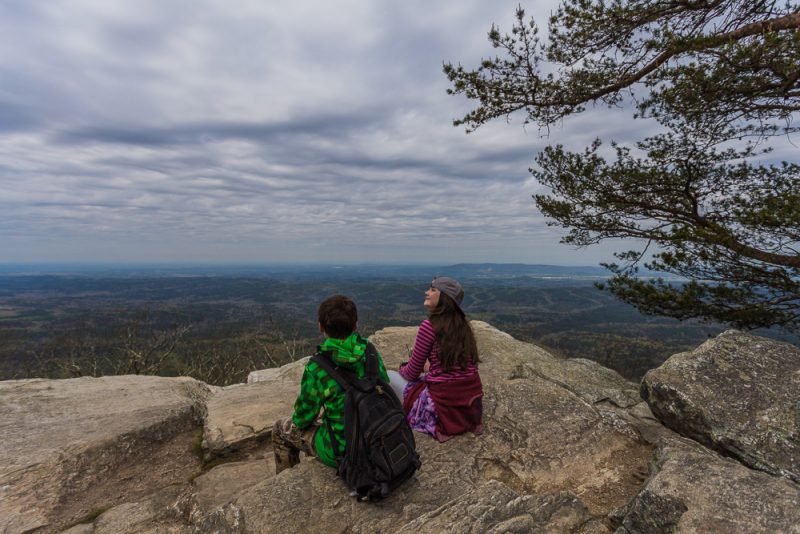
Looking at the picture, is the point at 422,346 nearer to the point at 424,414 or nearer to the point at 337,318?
the point at 424,414

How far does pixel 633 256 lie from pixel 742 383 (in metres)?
5.05

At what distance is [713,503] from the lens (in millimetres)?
3609

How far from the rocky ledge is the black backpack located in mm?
398

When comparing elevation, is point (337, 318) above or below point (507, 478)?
above

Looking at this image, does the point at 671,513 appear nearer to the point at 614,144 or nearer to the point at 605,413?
the point at 605,413

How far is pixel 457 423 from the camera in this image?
600cm

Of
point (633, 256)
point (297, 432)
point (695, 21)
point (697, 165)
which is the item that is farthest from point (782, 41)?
point (297, 432)

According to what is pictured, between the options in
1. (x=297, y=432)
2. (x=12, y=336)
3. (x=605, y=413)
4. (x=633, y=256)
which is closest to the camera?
(x=297, y=432)

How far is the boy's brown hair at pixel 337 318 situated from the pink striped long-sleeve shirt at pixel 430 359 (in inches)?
57.9

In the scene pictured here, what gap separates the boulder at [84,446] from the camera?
564 cm

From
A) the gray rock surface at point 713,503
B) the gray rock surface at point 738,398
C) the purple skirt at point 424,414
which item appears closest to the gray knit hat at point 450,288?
the purple skirt at point 424,414

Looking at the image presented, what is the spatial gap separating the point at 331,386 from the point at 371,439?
0.75 meters

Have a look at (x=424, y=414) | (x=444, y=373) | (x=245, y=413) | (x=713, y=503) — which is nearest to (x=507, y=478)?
(x=424, y=414)

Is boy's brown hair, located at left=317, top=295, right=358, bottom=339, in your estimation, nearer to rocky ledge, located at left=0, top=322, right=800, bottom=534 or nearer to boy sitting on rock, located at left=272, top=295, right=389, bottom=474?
boy sitting on rock, located at left=272, top=295, right=389, bottom=474
